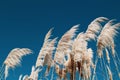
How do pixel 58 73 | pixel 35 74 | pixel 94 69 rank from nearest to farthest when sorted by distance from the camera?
pixel 94 69 < pixel 58 73 < pixel 35 74

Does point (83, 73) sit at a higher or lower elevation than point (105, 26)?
lower

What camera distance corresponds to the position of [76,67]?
8625 mm

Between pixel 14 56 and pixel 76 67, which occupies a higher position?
pixel 14 56

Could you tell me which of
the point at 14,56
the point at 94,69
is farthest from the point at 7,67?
the point at 94,69

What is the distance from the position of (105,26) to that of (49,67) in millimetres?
1906

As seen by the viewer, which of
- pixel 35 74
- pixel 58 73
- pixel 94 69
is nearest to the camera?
pixel 94 69

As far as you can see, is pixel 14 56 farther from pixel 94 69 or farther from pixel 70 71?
pixel 94 69

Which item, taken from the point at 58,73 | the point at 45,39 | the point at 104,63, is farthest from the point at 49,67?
the point at 104,63

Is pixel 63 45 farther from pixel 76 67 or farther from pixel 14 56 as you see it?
pixel 14 56

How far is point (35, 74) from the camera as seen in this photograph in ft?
32.4

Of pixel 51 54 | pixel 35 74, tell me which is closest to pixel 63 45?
pixel 51 54

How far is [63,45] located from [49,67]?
0.76 m

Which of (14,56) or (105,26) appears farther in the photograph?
(14,56)

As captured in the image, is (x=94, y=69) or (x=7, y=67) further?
(x=7, y=67)
